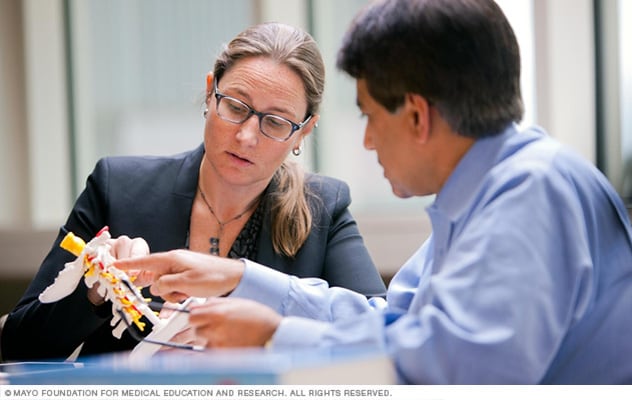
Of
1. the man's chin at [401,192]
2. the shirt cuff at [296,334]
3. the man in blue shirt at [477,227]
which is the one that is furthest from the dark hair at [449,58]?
the shirt cuff at [296,334]

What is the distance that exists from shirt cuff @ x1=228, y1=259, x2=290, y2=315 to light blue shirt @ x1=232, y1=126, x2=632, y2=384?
0.99 feet

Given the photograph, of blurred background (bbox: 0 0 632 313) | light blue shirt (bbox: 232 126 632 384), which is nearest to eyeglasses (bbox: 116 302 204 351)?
light blue shirt (bbox: 232 126 632 384)

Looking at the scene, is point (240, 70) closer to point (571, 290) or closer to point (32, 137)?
point (571, 290)

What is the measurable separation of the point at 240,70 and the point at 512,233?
1.04 m

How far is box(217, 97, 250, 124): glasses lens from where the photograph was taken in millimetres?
1753

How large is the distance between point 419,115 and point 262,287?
44 centimetres

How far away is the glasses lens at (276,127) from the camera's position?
1765 mm

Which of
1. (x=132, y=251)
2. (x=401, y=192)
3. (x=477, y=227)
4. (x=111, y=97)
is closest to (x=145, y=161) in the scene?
(x=132, y=251)

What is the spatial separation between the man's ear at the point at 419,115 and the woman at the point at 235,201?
768 millimetres

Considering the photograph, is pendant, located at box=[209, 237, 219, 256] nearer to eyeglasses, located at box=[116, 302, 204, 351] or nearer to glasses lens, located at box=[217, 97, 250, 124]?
glasses lens, located at box=[217, 97, 250, 124]

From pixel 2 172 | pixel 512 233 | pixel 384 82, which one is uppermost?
pixel 384 82
